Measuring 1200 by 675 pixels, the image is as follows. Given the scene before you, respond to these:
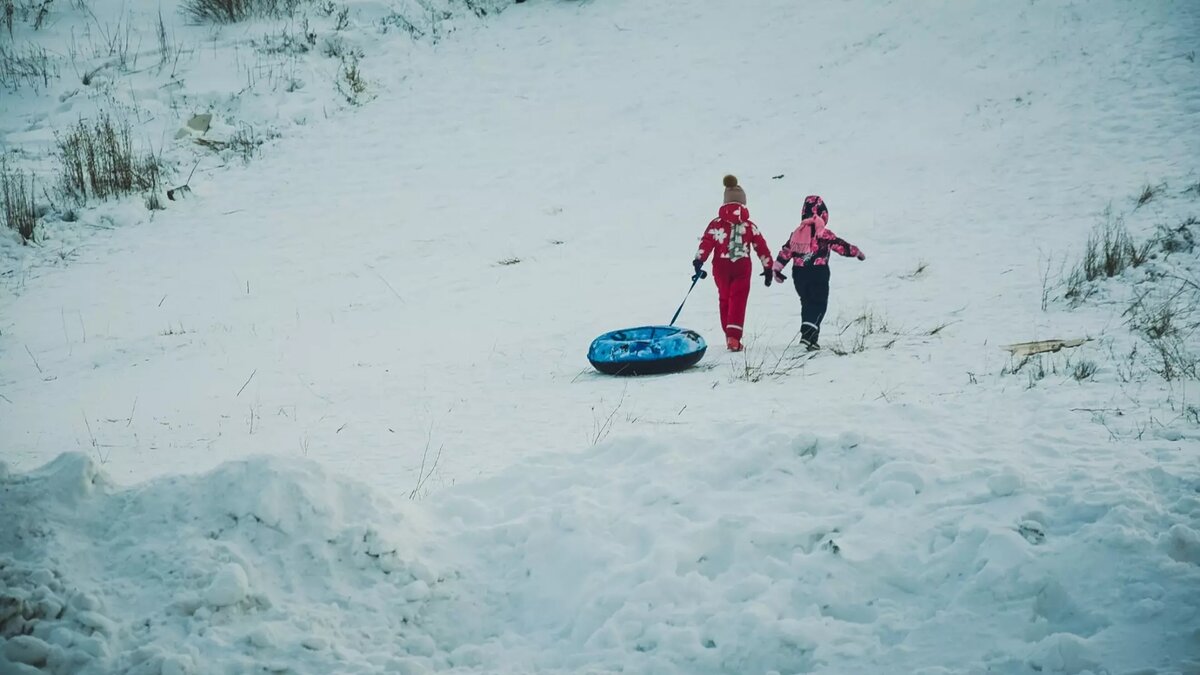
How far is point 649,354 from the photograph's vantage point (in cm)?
699

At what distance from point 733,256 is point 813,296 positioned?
2.89 ft

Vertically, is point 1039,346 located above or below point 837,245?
below

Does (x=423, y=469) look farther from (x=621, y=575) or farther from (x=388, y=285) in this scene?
(x=388, y=285)

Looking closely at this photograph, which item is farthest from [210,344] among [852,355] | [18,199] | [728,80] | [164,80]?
[728,80]

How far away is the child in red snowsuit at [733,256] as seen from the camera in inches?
305

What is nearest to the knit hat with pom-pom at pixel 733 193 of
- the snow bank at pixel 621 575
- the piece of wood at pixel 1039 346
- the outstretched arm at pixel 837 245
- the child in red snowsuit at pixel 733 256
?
the child in red snowsuit at pixel 733 256

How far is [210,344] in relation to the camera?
881 cm

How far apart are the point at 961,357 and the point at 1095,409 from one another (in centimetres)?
180

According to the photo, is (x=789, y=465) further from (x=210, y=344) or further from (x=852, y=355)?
(x=210, y=344)

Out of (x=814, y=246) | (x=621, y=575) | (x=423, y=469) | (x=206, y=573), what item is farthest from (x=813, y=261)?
(x=206, y=573)

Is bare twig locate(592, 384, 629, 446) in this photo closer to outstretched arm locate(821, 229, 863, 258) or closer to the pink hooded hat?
the pink hooded hat

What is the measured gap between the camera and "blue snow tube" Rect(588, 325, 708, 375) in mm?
6977

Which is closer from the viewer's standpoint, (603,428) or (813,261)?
(603,428)

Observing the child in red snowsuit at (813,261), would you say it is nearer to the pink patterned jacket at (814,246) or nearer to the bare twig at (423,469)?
the pink patterned jacket at (814,246)
